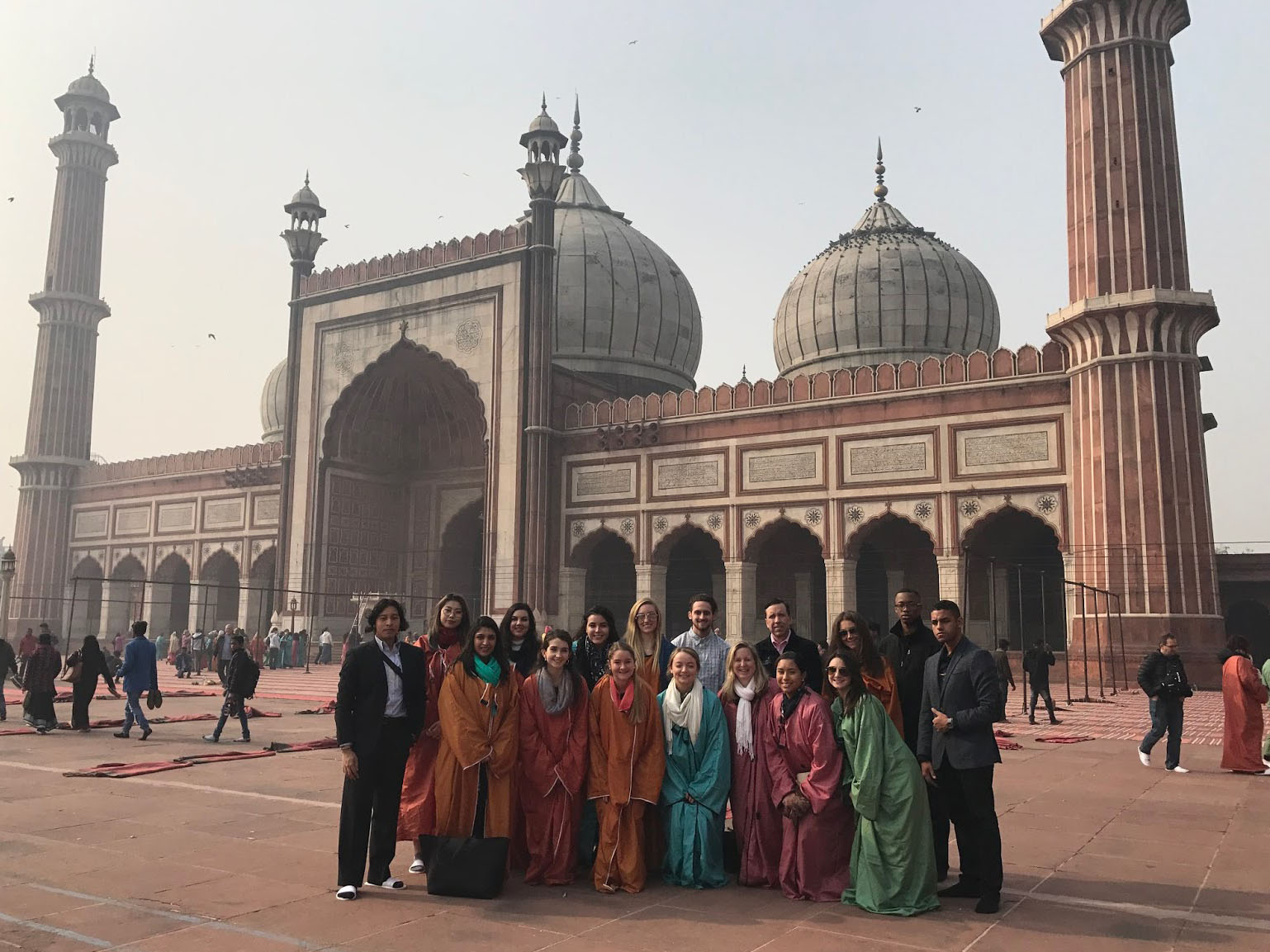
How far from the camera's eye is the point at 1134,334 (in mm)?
14414

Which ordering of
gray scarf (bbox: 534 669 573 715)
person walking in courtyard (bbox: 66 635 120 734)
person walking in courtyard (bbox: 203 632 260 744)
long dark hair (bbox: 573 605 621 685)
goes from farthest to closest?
person walking in courtyard (bbox: 66 635 120 734)
person walking in courtyard (bbox: 203 632 260 744)
long dark hair (bbox: 573 605 621 685)
gray scarf (bbox: 534 669 573 715)

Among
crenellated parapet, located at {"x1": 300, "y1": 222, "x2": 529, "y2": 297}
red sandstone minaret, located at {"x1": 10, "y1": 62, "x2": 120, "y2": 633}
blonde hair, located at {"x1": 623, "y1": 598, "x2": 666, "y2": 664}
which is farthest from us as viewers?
red sandstone minaret, located at {"x1": 10, "y1": 62, "x2": 120, "y2": 633}

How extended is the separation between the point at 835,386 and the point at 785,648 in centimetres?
1376

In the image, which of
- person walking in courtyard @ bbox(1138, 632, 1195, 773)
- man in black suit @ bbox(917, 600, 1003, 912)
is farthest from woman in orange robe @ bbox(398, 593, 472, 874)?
person walking in courtyard @ bbox(1138, 632, 1195, 773)

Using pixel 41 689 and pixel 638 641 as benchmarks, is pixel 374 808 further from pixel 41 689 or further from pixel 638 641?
pixel 41 689

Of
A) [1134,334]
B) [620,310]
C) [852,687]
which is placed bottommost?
[852,687]

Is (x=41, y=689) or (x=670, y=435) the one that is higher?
(x=670, y=435)

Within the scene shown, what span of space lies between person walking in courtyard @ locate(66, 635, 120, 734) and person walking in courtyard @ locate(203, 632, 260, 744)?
3.88ft

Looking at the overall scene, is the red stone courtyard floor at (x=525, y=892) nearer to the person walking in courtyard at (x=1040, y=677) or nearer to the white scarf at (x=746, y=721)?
the white scarf at (x=746, y=721)

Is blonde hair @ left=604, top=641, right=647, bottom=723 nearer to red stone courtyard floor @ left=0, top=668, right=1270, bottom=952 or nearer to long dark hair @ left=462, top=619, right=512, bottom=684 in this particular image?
long dark hair @ left=462, top=619, right=512, bottom=684


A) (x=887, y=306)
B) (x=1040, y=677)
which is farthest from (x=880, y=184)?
(x=1040, y=677)

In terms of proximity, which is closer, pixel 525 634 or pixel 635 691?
pixel 635 691

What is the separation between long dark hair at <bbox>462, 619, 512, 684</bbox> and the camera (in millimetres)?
4035

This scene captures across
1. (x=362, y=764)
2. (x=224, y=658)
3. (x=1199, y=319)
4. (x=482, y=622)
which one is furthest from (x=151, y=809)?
(x=1199, y=319)
